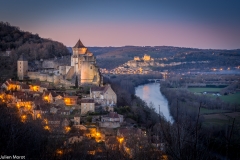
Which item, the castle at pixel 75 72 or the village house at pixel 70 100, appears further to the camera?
the castle at pixel 75 72

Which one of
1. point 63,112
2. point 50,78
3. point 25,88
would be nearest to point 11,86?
point 25,88

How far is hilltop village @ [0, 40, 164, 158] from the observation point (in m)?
11.9

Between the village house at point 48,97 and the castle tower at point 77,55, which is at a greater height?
the castle tower at point 77,55

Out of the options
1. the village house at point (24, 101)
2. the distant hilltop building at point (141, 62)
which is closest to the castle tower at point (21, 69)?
the village house at point (24, 101)

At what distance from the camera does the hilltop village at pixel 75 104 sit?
470 inches

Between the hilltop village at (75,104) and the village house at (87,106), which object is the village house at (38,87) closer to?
the hilltop village at (75,104)

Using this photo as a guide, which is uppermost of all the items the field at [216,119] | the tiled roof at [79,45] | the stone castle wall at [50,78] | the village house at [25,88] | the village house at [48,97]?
the tiled roof at [79,45]

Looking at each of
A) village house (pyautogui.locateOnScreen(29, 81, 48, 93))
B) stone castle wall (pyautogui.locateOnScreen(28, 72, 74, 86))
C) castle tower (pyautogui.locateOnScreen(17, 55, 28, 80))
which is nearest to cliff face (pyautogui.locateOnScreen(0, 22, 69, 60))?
castle tower (pyautogui.locateOnScreen(17, 55, 28, 80))

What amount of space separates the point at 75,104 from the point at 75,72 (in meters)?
4.49

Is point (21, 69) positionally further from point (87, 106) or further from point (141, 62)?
point (141, 62)

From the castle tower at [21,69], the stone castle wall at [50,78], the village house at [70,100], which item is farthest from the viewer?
the castle tower at [21,69]

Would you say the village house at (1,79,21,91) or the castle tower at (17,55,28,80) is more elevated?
the castle tower at (17,55,28,80)

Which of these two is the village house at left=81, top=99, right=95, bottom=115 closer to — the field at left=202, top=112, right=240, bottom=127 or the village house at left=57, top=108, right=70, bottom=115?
the village house at left=57, top=108, right=70, bottom=115

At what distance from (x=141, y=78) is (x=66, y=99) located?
86.3ft
